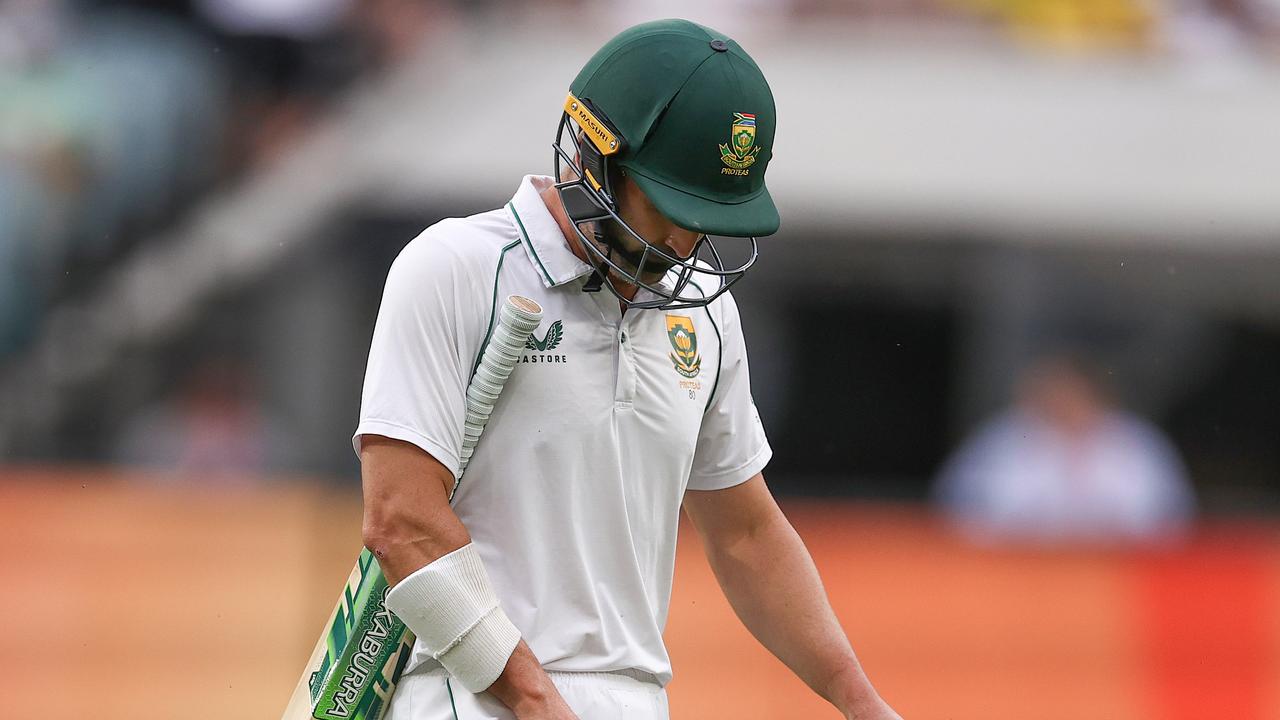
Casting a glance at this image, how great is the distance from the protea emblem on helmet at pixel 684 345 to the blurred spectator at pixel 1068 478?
16.2ft

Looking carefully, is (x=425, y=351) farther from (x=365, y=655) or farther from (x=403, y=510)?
(x=365, y=655)

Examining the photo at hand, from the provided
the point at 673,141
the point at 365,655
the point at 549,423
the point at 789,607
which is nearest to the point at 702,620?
the point at 789,607

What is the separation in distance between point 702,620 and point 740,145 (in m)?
4.52

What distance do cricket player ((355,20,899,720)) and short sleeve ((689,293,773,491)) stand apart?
0.17 m

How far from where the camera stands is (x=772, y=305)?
41.7 feet

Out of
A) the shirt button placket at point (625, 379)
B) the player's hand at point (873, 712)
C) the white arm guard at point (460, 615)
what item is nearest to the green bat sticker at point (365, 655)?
the white arm guard at point (460, 615)

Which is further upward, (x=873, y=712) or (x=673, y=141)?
(x=673, y=141)

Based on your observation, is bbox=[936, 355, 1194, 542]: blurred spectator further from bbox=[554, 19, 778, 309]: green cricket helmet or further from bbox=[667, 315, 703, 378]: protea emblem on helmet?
bbox=[554, 19, 778, 309]: green cricket helmet

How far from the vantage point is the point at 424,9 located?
1194 cm

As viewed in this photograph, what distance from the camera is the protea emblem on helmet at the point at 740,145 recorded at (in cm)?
324

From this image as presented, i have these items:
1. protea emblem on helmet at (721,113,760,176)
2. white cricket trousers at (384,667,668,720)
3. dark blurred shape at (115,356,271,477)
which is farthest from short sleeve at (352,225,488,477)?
dark blurred shape at (115,356,271,477)

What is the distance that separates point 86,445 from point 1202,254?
768 centimetres

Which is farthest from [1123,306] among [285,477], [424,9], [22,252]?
[22,252]

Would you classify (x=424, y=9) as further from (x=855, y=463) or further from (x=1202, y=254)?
(x=1202, y=254)
